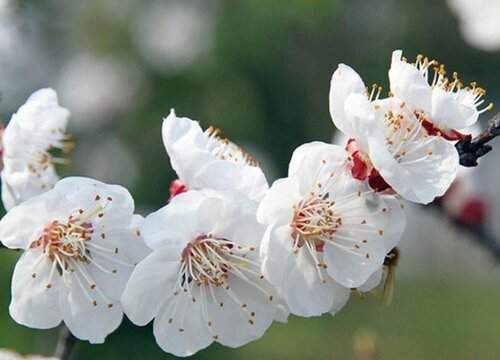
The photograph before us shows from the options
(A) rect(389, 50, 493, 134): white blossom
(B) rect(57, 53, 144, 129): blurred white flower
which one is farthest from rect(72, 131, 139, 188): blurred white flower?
(A) rect(389, 50, 493, 134): white blossom

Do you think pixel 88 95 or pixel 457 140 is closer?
pixel 457 140

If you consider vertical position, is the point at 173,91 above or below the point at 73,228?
below

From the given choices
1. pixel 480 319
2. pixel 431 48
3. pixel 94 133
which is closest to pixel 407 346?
pixel 480 319

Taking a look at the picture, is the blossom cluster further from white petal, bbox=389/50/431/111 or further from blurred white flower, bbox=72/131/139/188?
blurred white flower, bbox=72/131/139/188

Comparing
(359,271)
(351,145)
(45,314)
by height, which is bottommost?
(45,314)

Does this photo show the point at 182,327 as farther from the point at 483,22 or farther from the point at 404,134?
the point at 483,22

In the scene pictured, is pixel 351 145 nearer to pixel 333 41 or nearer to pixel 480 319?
pixel 333 41

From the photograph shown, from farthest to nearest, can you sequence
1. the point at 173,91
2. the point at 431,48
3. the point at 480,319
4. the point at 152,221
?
the point at 480,319
the point at 431,48
the point at 173,91
the point at 152,221
